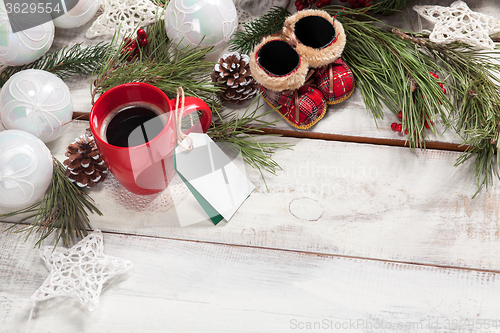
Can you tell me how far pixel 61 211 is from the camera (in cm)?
53

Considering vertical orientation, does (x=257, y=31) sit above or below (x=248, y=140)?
above

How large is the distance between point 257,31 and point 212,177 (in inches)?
10.4

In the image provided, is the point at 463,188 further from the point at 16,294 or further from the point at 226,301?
the point at 16,294

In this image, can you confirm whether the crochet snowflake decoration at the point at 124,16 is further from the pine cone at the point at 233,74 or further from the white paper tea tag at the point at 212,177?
the white paper tea tag at the point at 212,177

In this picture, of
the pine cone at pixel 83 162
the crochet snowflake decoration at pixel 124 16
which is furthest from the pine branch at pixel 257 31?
the pine cone at pixel 83 162

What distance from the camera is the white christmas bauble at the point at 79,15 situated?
0.60 m

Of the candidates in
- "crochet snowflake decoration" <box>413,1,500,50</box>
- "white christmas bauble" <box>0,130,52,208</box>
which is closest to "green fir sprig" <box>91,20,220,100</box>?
"white christmas bauble" <box>0,130,52,208</box>

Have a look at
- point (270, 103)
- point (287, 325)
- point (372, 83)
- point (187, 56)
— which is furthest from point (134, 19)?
point (287, 325)

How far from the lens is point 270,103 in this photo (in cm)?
59

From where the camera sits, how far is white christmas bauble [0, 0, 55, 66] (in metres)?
0.51

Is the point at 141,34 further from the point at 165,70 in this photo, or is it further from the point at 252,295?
the point at 252,295

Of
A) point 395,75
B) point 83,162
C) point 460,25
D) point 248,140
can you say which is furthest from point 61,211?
point 460,25

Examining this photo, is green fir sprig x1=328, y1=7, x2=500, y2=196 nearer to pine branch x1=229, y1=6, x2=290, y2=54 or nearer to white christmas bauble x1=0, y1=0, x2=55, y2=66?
pine branch x1=229, y1=6, x2=290, y2=54

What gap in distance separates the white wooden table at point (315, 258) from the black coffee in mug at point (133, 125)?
131 millimetres
